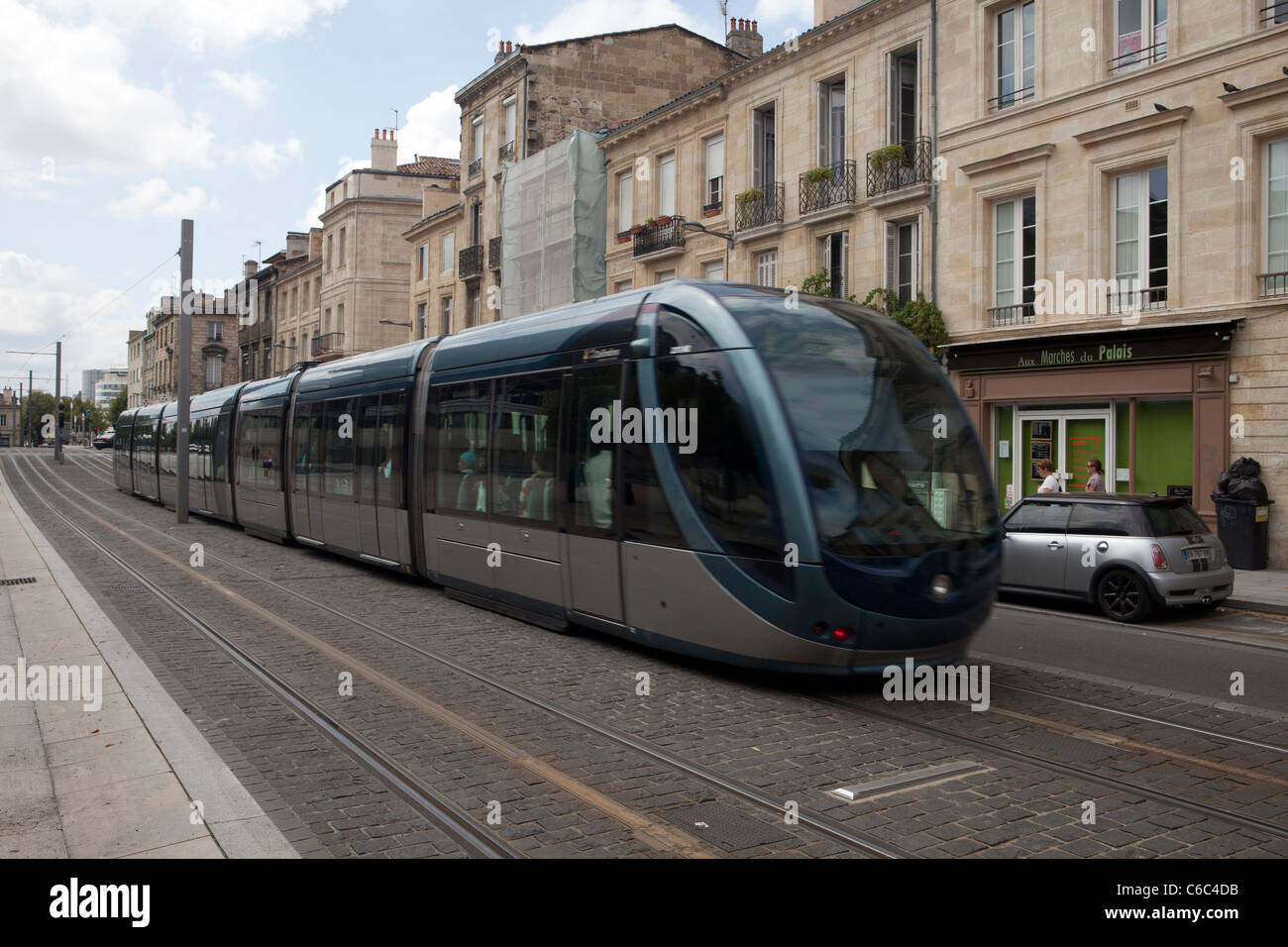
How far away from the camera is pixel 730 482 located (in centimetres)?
732

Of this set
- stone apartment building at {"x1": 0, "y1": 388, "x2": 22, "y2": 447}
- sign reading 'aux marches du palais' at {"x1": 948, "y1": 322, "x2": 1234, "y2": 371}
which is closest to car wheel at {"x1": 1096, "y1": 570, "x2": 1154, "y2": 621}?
sign reading 'aux marches du palais' at {"x1": 948, "y1": 322, "x2": 1234, "y2": 371}

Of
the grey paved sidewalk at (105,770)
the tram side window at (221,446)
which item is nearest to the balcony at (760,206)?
the tram side window at (221,446)

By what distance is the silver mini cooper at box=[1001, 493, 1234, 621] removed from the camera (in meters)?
A: 11.8

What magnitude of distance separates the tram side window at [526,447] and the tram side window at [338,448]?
4504mm

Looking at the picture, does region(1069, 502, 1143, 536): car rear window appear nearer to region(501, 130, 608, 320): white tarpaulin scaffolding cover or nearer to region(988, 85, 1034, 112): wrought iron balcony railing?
region(988, 85, 1034, 112): wrought iron balcony railing

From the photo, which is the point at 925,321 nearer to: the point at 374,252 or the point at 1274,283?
the point at 1274,283

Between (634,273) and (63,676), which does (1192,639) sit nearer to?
(63,676)

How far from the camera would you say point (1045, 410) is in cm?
1942

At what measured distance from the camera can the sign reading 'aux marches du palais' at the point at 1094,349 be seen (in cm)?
1652

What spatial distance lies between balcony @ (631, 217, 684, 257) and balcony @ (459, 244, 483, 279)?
10719 mm

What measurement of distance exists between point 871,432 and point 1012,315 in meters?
14.0

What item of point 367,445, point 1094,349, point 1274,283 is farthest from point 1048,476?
point 367,445
